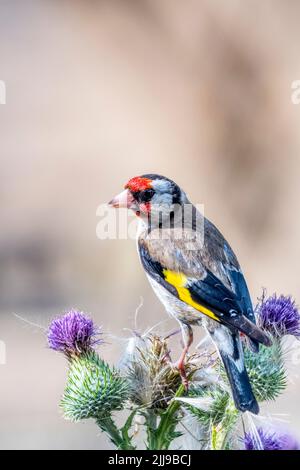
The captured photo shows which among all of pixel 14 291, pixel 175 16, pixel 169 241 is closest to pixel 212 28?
pixel 175 16

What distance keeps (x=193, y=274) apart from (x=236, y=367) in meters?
0.43

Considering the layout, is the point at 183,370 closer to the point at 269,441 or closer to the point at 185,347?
the point at 185,347

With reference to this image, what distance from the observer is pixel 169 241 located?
381cm

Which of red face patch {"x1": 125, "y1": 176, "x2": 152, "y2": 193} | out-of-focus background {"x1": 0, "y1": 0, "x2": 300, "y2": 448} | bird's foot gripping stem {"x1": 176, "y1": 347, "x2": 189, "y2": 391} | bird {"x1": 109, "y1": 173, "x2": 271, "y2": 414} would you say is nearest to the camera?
bird's foot gripping stem {"x1": 176, "y1": 347, "x2": 189, "y2": 391}

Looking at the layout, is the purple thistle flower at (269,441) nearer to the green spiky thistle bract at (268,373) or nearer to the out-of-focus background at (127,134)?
the green spiky thistle bract at (268,373)

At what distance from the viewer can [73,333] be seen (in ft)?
12.1

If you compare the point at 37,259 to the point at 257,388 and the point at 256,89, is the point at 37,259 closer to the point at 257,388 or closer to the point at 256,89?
the point at 256,89

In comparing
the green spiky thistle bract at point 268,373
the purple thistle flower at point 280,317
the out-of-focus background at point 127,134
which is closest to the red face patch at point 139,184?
the purple thistle flower at point 280,317

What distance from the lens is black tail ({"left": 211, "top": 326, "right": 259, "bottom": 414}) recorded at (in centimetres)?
323

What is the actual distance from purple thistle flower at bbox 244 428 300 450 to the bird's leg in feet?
1.05

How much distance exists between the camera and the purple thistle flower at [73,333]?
3678 millimetres

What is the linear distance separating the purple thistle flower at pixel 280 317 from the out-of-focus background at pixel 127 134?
5.46m

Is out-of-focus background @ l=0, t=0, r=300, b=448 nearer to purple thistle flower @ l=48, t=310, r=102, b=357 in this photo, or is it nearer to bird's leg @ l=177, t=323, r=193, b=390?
bird's leg @ l=177, t=323, r=193, b=390

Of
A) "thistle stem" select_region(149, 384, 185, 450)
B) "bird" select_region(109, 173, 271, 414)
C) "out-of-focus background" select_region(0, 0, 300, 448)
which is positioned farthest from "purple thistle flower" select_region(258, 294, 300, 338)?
"out-of-focus background" select_region(0, 0, 300, 448)
